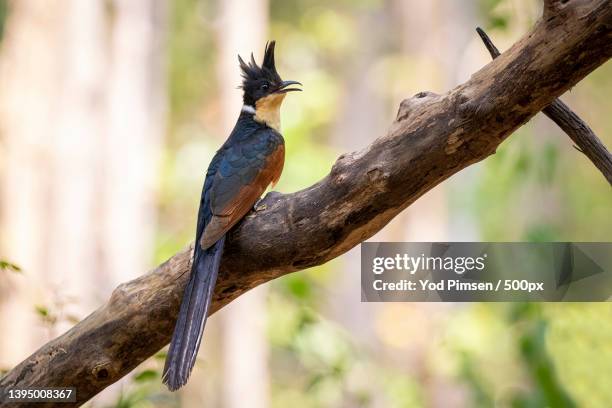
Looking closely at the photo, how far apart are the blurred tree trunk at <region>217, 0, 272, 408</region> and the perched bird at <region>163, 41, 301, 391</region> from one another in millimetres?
6335

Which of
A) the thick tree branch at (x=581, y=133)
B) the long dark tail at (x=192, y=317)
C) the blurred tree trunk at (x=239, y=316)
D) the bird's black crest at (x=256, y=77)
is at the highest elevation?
the blurred tree trunk at (x=239, y=316)

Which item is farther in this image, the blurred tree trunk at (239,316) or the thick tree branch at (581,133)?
the blurred tree trunk at (239,316)

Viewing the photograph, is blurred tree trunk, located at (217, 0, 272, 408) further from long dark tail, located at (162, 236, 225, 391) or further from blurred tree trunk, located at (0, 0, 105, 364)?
long dark tail, located at (162, 236, 225, 391)

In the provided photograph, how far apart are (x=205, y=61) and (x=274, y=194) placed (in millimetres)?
15370

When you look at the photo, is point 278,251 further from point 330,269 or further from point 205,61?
point 205,61

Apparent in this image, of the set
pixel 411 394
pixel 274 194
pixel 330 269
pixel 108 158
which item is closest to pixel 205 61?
pixel 330 269

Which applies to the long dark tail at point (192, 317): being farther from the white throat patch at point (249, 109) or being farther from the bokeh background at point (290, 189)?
the white throat patch at point (249, 109)

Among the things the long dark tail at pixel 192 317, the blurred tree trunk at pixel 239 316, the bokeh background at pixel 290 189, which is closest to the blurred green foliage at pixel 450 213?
the bokeh background at pixel 290 189

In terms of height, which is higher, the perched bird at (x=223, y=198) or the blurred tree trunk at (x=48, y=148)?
the blurred tree trunk at (x=48, y=148)

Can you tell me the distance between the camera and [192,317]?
9.87ft

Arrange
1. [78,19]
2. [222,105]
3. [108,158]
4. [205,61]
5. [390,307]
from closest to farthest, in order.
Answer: [78,19], [108,158], [222,105], [390,307], [205,61]

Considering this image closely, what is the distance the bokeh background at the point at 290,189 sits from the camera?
5836 millimetres

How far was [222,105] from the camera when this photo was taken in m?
10.9

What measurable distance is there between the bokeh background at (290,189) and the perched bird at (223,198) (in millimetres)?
685
